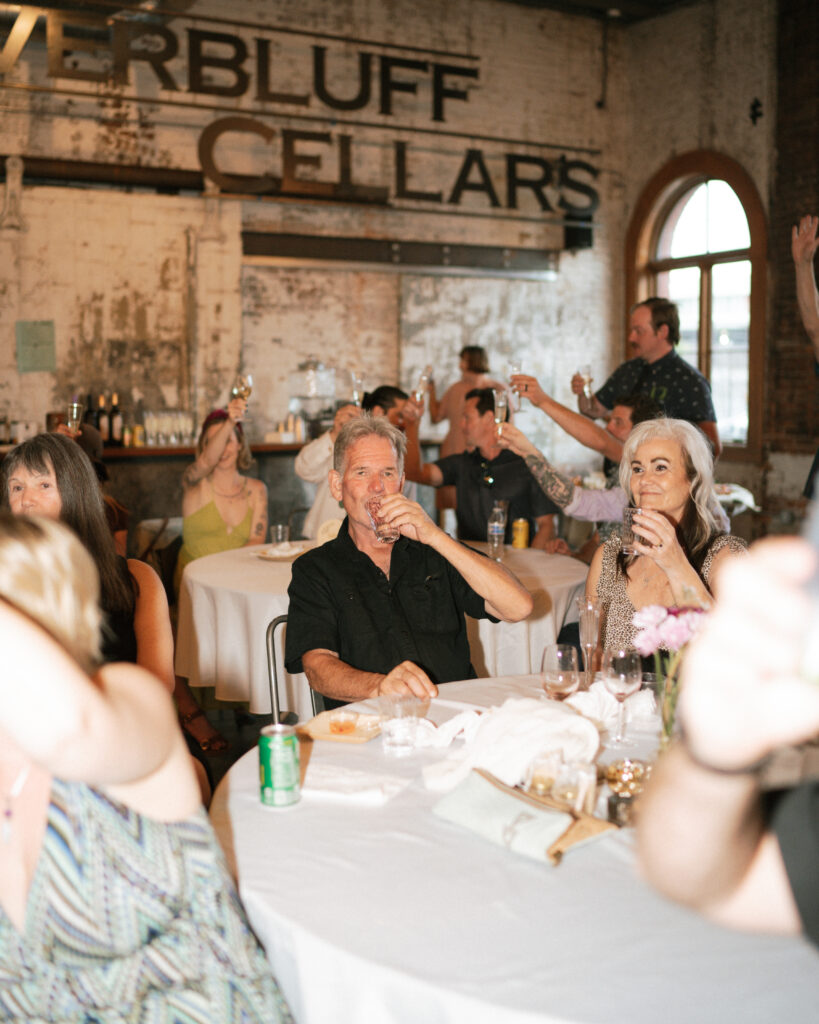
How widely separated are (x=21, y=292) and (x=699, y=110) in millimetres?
6216

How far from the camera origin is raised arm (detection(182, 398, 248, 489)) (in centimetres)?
508

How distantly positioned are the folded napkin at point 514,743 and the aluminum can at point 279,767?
25 centimetres

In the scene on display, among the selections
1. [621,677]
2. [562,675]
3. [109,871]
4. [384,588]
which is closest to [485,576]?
[384,588]

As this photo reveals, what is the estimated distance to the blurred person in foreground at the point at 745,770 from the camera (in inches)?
27.0

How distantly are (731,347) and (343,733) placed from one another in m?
7.88

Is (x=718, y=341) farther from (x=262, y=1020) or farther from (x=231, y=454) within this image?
(x=262, y=1020)

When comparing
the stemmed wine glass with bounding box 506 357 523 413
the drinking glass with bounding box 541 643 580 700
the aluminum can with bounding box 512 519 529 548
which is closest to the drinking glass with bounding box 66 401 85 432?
the stemmed wine glass with bounding box 506 357 523 413

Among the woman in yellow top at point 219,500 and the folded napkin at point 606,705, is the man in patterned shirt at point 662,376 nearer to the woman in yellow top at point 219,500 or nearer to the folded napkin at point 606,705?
the woman in yellow top at point 219,500

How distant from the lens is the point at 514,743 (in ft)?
6.04

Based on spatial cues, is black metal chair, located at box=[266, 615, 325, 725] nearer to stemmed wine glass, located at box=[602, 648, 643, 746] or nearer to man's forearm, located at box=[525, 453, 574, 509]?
stemmed wine glass, located at box=[602, 648, 643, 746]

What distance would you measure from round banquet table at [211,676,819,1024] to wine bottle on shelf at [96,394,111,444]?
627 cm

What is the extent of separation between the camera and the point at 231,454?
17.0 feet

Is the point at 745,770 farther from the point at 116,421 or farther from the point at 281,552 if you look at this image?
the point at 116,421

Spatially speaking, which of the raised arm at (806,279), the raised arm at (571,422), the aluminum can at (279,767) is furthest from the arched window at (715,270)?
the aluminum can at (279,767)
